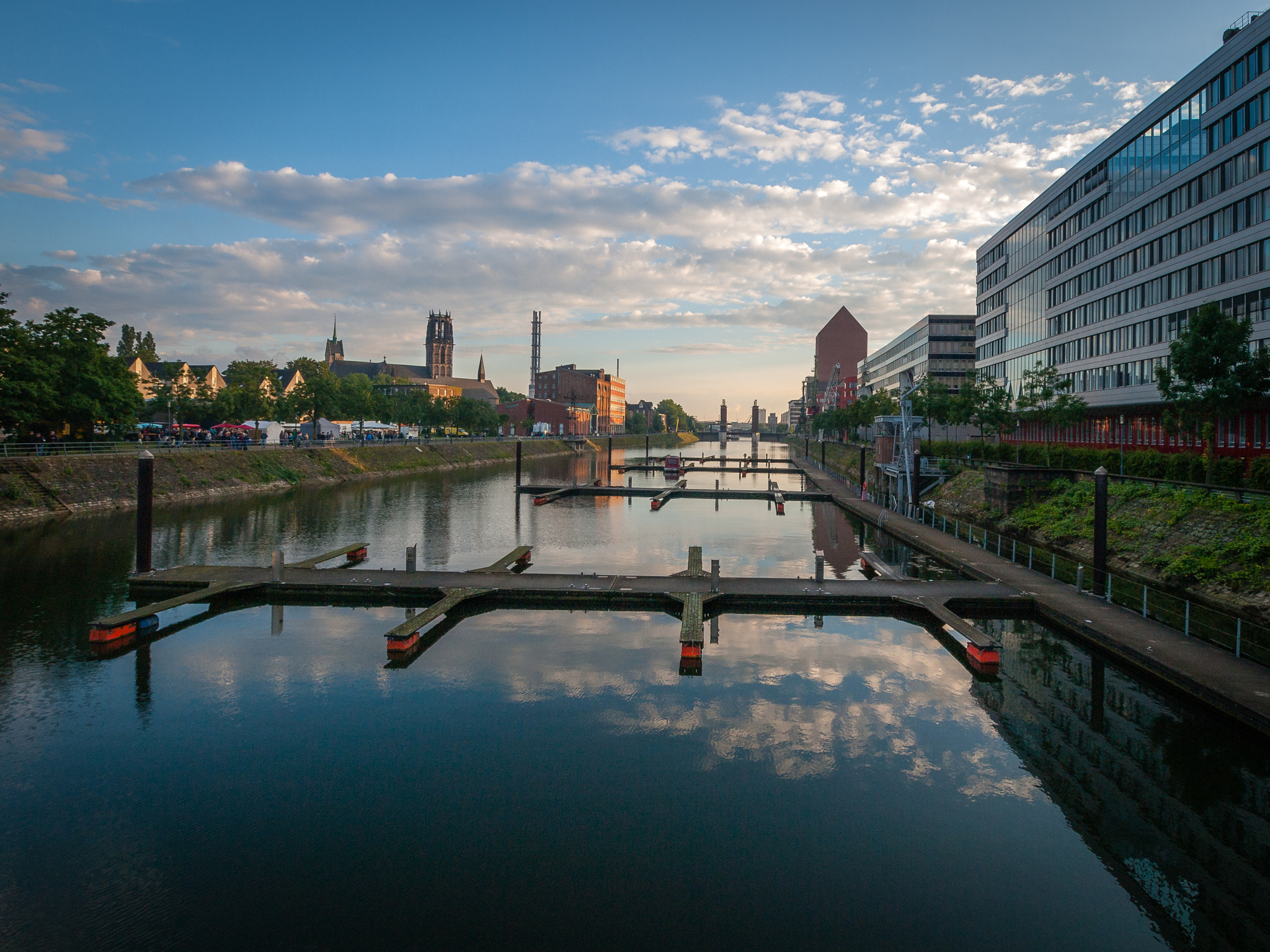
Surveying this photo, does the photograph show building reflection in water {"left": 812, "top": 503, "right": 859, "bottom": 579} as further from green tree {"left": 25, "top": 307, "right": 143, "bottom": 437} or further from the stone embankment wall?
green tree {"left": 25, "top": 307, "right": 143, "bottom": 437}

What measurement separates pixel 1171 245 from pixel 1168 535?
31.4 meters

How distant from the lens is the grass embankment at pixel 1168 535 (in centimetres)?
2472

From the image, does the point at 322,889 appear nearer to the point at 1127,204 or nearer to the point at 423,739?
the point at 423,739

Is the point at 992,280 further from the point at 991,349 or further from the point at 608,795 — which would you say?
the point at 608,795

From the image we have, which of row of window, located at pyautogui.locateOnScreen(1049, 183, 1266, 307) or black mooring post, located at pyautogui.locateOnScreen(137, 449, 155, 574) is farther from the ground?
row of window, located at pyautogui.locateOnScreen(1049, 183, 1266, 307)

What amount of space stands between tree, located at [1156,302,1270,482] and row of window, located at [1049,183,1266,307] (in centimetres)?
1239

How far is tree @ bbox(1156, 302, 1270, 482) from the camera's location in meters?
33.2

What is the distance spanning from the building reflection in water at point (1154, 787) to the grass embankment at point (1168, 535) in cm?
911

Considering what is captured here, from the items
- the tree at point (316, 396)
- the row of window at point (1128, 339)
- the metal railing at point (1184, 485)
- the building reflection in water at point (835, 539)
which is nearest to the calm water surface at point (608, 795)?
the metal railing at point (1184, 485)

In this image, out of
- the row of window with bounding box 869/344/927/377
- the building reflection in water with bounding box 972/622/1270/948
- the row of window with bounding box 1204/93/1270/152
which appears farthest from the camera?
the row of window with bounding box 869/344/927/377

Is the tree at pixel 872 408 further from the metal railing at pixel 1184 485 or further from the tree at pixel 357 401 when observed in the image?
the tree at pixel 357 401

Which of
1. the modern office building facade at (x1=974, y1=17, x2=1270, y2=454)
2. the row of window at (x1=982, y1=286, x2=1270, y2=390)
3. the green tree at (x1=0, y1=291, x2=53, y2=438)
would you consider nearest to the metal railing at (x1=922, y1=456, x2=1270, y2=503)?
the modern office building facade at (x1=974, y1=17, x2=1270, y2=454)

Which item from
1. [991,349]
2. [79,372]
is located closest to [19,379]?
[79,372]

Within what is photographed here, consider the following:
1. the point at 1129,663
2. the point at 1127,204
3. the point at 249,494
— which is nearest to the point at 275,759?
the point at 1129,663
